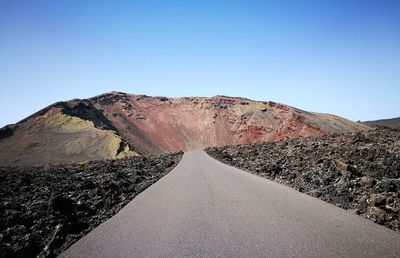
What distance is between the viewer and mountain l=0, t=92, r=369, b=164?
71.9 m

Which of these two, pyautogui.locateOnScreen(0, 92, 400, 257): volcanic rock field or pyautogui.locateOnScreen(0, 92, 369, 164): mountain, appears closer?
pyautogui.locateOnScreen(0, 92, 400, 257): volcanic rock field

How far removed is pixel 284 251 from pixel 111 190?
38.9 feet

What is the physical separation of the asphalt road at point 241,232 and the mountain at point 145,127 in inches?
2359

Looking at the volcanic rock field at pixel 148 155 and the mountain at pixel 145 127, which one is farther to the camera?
the mountain at pixel 145 127

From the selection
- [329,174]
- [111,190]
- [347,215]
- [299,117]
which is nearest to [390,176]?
[329,174]

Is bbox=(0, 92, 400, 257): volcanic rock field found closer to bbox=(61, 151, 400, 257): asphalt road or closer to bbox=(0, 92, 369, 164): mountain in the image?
bbox=(0, 92, 369, 164): mountain

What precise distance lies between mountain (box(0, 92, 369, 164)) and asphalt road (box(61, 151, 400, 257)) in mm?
59930

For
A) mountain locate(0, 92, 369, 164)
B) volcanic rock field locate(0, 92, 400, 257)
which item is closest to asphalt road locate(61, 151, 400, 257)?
volcanic rock field locate(0, 92, 400, 257)

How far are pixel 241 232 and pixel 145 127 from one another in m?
107

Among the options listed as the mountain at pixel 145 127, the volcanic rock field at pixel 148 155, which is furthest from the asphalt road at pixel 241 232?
the mountain at pixel 145 127

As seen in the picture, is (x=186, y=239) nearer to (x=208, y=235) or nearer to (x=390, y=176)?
(x=208, y=235)

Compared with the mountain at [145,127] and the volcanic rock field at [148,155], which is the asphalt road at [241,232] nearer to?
the volcanic rock field at [148,155]

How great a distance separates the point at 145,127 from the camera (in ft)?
369

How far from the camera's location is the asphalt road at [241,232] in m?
6.26
